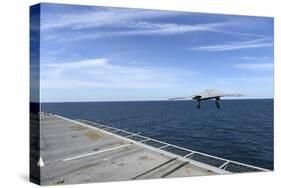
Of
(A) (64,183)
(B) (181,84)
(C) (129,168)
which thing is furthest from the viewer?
(B) (181,84)

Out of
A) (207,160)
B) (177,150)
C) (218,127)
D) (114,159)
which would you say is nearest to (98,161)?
(114,159)

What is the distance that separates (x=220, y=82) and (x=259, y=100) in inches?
47.5

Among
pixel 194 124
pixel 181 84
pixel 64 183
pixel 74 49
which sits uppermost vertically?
pixel 74 49

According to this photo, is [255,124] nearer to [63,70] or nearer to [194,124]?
[194,124]

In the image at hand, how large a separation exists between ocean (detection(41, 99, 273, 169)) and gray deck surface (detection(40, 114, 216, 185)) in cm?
62

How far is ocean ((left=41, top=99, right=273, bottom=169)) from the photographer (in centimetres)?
1084

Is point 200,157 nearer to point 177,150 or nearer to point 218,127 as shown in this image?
point 177,150

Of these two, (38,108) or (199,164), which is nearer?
(38,108)

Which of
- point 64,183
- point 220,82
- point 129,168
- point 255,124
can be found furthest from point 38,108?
point 255,124

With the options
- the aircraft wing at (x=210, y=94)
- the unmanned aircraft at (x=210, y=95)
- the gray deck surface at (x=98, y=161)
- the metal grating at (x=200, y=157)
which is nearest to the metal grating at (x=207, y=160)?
the metal grating at (x=200, y=157)

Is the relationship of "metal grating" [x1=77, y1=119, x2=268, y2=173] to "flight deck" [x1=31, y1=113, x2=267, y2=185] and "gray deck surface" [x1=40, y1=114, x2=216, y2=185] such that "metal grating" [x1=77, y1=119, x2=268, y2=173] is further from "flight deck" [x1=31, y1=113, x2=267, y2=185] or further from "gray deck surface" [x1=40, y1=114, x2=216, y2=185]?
"gray deck surface" [x1=40, y1=114, x2=216, y2=185]

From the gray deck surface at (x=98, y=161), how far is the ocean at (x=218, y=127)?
0.62 m

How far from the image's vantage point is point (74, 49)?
9578mm

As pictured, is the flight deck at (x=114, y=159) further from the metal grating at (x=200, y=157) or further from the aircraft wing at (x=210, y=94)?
the aircraft wing at (x=210, y=94)
